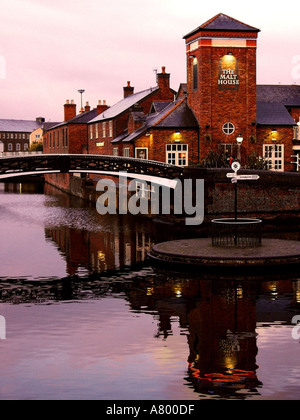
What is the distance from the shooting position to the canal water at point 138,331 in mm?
11422

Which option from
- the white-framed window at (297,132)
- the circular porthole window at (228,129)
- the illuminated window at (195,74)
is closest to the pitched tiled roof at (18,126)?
the illuminated window at (195,74)

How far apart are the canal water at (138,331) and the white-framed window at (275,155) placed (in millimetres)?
20545

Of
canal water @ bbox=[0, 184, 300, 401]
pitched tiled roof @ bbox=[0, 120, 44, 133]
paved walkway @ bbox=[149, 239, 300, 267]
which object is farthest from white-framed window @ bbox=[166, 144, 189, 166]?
pitched tiled roof @ bbox=[0, 120, 44, 133]

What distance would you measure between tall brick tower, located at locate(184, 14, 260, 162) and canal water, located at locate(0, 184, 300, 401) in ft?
60.1

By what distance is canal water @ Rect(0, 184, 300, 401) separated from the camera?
37.5 feet

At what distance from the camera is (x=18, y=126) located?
159250 millimetres

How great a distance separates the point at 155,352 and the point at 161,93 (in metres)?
43.3

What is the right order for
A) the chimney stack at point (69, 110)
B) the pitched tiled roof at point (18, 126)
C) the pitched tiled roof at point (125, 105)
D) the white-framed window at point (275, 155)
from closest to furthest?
the white-framed window at point (275, 155)
the pitched tiled roof at point (125, 105)
the chimney stack at point (69, 110)
the pitched tiled roof at point (18, 126)

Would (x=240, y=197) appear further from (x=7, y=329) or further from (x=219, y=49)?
(x=7, y=329)

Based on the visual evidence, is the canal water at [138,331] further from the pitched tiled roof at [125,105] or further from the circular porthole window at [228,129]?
the pitched tiled roof at [125,105]

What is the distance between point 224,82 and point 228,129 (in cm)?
303

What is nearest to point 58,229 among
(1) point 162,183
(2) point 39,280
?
(1) point 162,183
